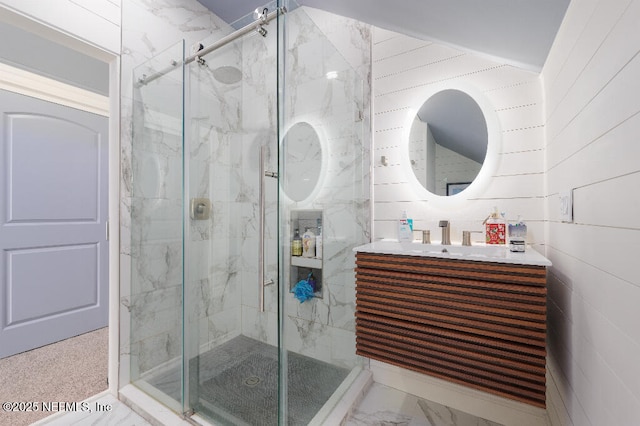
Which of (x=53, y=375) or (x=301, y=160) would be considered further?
(x=53, y=375)

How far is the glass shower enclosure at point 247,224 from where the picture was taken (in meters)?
1.25

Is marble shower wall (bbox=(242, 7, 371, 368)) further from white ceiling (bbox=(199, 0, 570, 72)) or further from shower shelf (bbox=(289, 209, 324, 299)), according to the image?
white ceiling (bbox=(199, 0, 570, 72))

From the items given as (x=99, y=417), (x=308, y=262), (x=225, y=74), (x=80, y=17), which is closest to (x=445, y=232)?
(x=308, y=262)

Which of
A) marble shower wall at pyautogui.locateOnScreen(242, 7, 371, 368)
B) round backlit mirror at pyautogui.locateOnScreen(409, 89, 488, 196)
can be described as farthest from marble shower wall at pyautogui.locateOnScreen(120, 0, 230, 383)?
round backlit mirror at pyautogui.locateOnScreen(409, 89, 488, 196)

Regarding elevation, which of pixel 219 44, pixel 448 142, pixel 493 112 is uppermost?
pixel 219 44

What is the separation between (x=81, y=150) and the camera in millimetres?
2512

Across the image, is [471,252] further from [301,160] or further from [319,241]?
[301,160]

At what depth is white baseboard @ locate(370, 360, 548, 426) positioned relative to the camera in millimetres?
1426

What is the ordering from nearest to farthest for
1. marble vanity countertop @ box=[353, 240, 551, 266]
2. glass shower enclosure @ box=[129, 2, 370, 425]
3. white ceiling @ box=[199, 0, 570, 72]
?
white ceiling @ box=[199, 0, 570, 72] → marble vanity countertop @ box=[353, 240, 551, 266] → glass shower enclosure @ box=[129, 2, 370, 425]

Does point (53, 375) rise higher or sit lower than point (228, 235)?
lower

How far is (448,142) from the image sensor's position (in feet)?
5.47

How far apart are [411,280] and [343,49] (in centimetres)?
165

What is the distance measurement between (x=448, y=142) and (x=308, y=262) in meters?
1.11

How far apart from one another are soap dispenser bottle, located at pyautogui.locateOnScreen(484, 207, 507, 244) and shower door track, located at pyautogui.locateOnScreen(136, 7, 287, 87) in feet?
4.69
